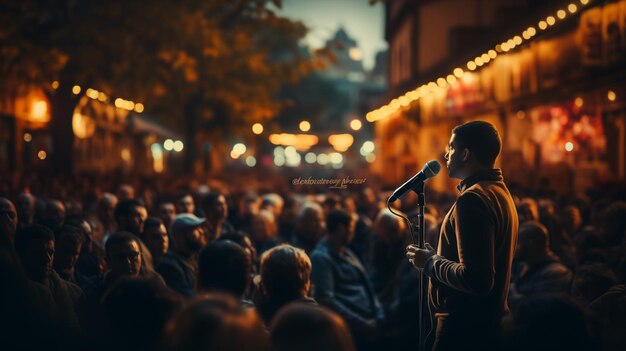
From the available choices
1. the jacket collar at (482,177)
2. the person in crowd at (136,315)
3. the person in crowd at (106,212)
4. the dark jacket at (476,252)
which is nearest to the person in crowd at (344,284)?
the dark jacket at (476,252)

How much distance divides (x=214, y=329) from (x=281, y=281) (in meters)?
1.80

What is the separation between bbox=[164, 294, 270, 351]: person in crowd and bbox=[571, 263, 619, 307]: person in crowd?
285 centimetres

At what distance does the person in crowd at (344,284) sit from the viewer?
21.1 feet

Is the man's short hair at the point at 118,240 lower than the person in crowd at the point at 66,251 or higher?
higher

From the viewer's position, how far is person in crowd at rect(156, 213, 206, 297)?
5.66 metres

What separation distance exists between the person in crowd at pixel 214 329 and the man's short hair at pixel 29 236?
Answer: 2669 millimetres

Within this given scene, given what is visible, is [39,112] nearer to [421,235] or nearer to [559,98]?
[559,98]

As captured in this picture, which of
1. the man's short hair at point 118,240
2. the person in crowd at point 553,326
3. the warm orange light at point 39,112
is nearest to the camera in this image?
the person in crowd at point 553,326

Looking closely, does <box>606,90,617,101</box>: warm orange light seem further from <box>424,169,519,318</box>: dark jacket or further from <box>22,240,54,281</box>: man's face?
<box>22,240,54,281</box>: man's face

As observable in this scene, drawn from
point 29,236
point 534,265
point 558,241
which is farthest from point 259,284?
point 558,241

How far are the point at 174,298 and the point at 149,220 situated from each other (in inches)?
151

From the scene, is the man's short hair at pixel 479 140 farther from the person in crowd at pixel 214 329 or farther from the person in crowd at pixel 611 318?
the person in crowd at pixel 214 329

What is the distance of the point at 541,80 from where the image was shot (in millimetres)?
16250

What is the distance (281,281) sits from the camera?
3.99 meters
